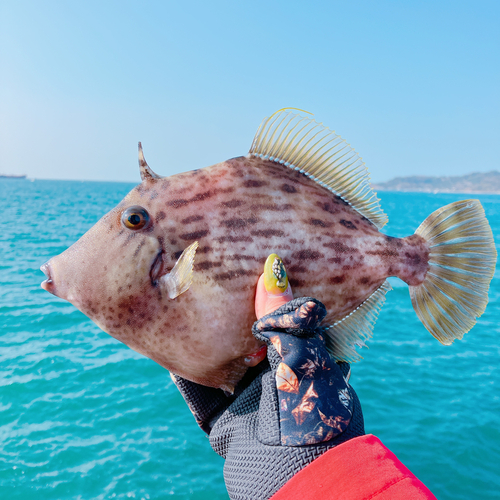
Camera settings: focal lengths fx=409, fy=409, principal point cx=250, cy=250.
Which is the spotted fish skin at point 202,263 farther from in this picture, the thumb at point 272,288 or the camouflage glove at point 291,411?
the camouflage glove at point 291,411

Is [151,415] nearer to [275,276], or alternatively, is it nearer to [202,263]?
[202,263]

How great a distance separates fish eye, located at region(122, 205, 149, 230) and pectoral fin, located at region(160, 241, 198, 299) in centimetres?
29

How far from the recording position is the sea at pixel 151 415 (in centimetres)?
761

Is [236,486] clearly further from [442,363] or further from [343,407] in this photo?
[442,363]

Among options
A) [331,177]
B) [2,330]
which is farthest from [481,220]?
[2,330]

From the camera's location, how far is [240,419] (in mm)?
2111

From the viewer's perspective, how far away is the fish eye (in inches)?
78.1

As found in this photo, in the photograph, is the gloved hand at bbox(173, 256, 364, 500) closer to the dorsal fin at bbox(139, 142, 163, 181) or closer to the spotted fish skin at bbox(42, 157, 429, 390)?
the spotted fish skin at bbox(42, 157, 429, 390)

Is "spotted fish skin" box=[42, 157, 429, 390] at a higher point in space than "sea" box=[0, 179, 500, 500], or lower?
higher

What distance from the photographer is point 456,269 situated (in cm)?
236

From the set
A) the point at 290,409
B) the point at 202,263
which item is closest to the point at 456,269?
the point at 290,409


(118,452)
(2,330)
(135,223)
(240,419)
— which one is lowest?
(2,330)

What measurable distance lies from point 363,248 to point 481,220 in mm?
710

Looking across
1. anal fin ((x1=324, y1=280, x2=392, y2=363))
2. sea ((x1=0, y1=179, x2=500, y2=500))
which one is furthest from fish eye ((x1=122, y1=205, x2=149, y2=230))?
sea ((x1=0, y1=179, x2=500, y2=500))
